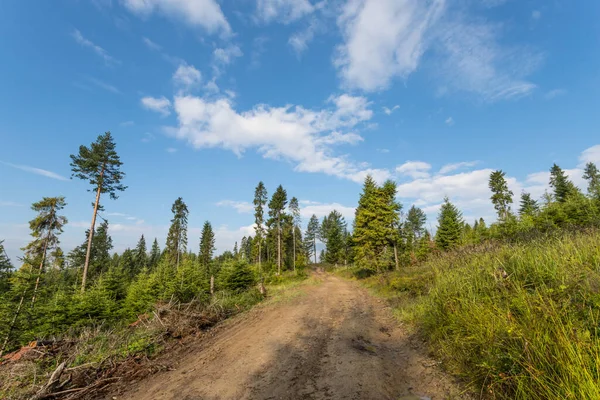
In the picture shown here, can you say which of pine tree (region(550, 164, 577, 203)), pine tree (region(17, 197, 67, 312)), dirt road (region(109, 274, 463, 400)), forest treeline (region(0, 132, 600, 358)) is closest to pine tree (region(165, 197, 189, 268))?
forest treeline (region(0, 132, 600, 358))

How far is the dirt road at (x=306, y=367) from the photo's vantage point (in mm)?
4637

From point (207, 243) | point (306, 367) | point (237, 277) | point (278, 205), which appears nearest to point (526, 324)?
point (306, 367)

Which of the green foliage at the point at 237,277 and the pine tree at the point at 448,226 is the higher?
the pine tree at the point at 448,226

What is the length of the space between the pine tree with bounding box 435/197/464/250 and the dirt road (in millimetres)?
31246

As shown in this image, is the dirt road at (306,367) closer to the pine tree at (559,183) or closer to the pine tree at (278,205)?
the pine tree at (278,205)

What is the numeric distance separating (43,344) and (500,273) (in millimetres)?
12641

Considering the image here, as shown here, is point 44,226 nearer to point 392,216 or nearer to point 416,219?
point 392,216

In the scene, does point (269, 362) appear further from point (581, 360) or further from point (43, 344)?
point (43, 344)

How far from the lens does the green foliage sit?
2080cm

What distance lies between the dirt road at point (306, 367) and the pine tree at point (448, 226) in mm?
31246

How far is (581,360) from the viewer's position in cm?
280

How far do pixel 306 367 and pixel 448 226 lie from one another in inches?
1458

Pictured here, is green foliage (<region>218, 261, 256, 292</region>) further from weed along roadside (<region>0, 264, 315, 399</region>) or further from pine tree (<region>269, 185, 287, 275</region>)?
pine tree (<region>269, 185, 287, 275</region>)

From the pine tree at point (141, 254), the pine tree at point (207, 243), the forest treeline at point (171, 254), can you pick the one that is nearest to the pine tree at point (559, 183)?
the forest treeline at point (171, 254)
